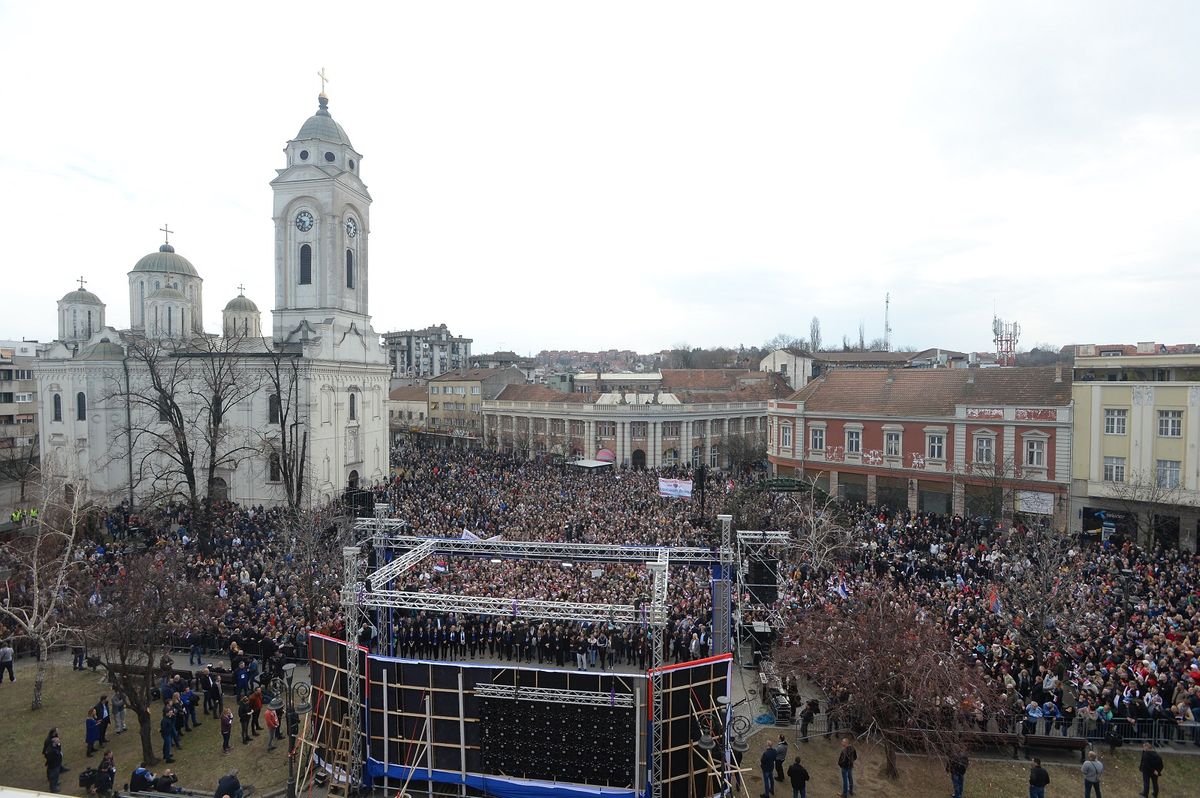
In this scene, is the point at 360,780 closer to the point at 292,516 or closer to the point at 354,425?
the point at 292,516

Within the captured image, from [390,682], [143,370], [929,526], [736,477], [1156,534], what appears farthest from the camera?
[736,477]

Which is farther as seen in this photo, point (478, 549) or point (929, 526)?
point (929, 526)

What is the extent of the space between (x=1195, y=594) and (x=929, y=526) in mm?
10190

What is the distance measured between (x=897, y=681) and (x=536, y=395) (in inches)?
1989

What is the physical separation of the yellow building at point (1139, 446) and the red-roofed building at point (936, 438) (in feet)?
2.83

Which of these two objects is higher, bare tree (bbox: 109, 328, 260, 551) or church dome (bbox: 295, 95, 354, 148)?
church dome (bbox: 295, 95, 354, 148)

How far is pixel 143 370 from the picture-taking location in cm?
3822

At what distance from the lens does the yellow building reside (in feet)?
83.9

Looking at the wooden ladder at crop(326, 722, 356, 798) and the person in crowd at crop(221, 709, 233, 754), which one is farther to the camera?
the person in crowd at crop(221, 709, 233, 754)

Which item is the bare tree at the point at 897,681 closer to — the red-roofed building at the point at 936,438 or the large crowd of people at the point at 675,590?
the large crowd of people at the point at 675,590

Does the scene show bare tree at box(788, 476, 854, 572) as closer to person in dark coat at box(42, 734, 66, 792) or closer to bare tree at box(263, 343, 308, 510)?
person in dark coat at box(42, 734, 66, 792)

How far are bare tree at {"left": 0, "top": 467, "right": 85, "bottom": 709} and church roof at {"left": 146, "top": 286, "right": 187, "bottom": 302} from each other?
879 inches

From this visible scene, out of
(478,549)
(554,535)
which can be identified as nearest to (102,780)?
(478,549)

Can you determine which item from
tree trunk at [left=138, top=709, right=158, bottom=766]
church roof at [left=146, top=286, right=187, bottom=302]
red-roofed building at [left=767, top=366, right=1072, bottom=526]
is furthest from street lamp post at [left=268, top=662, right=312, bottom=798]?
church roof at [left=146, top=286, right=187, bottom=302]
